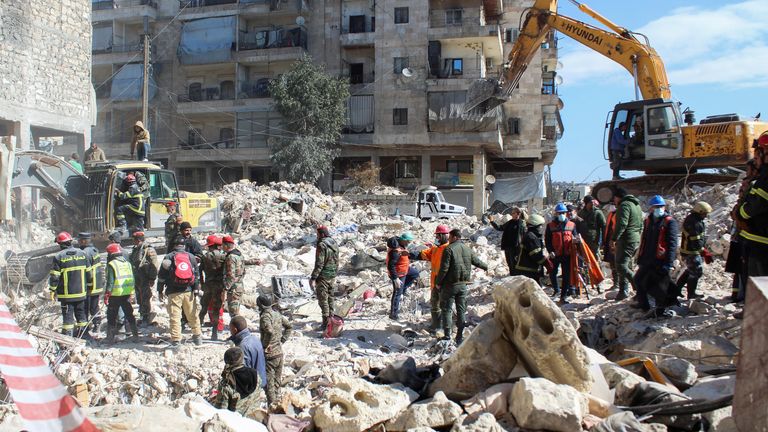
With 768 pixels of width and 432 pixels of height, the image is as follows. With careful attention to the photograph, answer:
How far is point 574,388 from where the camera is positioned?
440cm

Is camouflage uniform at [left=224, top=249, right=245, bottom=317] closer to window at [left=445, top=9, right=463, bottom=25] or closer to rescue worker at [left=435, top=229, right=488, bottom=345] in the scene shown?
rescue worker at [left=435, top=229, right=488, bottom=345]

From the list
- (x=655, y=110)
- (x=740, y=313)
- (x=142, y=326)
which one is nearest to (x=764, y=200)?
(x=740, y=313)

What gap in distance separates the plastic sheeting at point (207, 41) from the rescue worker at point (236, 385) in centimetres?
3084

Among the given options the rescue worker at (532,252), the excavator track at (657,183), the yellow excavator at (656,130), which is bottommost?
the rescue worker at (532,252)

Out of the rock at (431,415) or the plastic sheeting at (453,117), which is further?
the plastic sheeting at (453,117)

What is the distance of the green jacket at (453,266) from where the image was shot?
802cm

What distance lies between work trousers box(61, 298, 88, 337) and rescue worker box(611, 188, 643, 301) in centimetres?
702

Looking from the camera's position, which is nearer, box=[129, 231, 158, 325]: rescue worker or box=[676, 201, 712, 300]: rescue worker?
box=[676, 201, 712, 300]: rescue worker

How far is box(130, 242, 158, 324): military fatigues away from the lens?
908 cm

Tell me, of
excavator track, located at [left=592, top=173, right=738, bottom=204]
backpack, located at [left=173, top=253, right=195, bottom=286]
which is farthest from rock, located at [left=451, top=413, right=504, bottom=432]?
excavator track, located at [left=592, top=173, right=738, bottom=204]

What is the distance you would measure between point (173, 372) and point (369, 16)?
2787 cm

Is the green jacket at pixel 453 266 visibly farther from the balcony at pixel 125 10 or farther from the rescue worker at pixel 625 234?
the balcony at pixel 125 10

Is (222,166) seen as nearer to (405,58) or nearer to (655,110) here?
(405,58)

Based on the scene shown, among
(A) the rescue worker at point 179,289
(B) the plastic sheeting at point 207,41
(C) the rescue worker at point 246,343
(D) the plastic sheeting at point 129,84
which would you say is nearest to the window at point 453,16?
(B) the plastic sheeting at point 207,41
